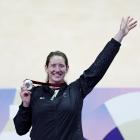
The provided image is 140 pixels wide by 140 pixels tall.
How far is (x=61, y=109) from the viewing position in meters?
1.28

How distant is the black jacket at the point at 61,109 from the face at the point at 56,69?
1.2 inches

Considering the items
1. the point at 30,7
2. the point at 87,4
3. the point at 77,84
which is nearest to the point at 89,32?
the point at 87,4

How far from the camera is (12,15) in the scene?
2.03 metres

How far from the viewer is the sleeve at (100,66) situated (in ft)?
4.35

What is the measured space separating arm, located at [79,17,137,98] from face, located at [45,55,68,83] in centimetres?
7

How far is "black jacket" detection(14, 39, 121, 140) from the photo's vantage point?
1275 mm

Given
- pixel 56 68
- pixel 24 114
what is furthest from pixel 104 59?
pixel 24 114

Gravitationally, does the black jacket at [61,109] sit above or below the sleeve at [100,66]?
below

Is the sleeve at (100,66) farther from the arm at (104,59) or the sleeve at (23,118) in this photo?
the sleeve at (23,118)

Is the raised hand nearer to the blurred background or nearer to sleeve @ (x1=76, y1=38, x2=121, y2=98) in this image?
sleeve @ (x1=76, y1=38, x2=121, y2=98)

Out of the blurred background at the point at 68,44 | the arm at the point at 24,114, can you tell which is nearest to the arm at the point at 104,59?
the arm at the point at 24,114

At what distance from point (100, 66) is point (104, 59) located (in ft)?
0.08

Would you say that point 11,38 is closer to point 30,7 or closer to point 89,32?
point 30,7

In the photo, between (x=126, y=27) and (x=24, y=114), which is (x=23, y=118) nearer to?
(x=24, y=114)
